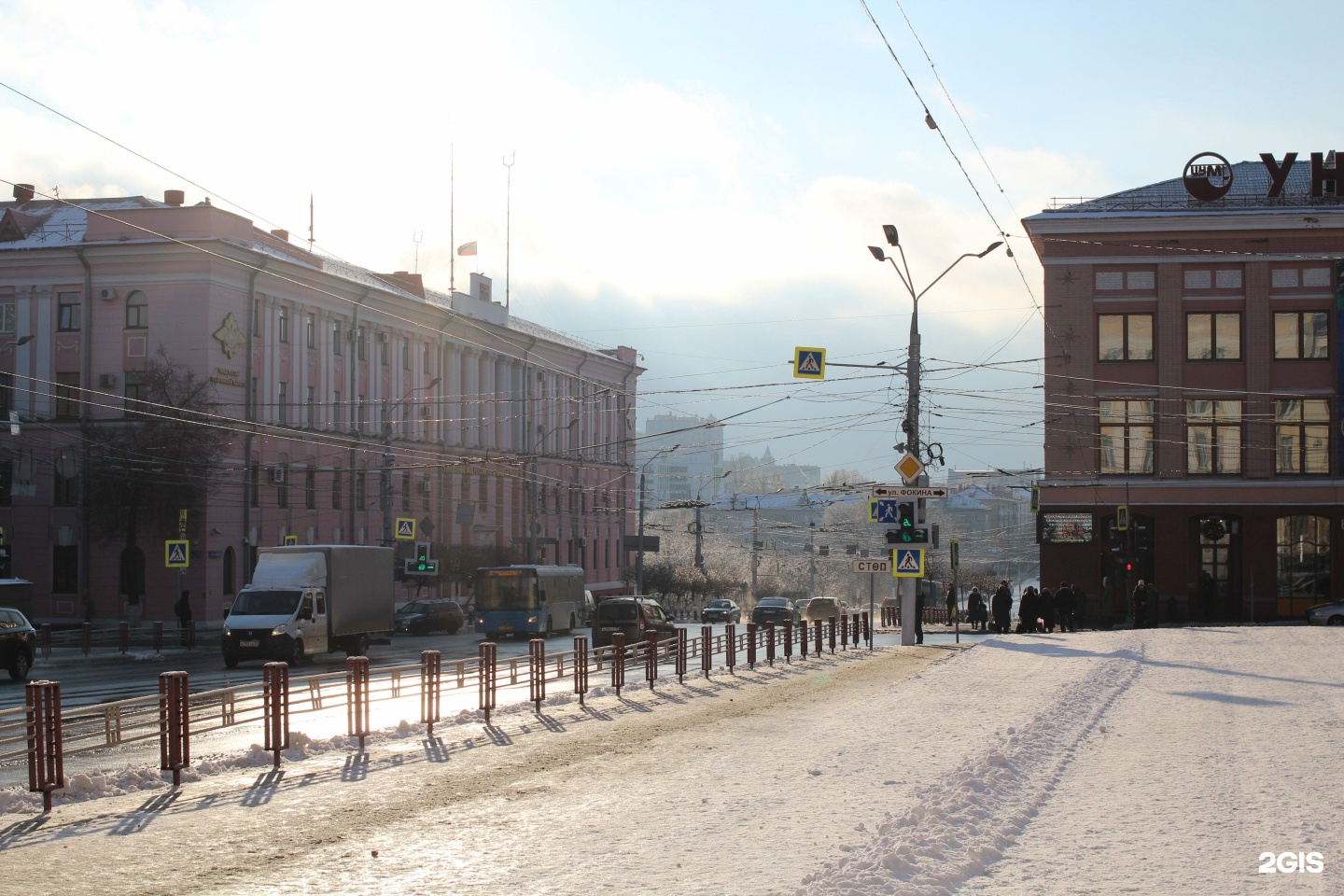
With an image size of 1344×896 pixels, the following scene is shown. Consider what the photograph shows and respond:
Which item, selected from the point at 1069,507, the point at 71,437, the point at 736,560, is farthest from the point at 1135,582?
the point at 736,560

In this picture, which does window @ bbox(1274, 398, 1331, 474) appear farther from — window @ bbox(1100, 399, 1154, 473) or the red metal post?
the red metal post

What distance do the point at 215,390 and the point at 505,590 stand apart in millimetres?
13538

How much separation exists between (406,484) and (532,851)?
5454 cm

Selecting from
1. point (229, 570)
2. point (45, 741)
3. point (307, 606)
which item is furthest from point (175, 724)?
point (229, 570)

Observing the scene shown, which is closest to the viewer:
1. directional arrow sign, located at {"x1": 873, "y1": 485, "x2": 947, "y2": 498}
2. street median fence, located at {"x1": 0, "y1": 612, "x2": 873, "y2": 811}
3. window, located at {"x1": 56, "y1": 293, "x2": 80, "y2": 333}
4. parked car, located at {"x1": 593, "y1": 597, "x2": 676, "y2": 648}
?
street median fence, located at {"x1": 0, "y1": 612, "x2": 873, "y2": 811}

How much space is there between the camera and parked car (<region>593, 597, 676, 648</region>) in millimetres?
38812

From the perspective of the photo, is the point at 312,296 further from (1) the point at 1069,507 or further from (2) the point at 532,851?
(2) the point at 532,851

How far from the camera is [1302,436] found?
5253 cm

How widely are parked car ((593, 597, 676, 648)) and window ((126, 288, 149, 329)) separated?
23.1 m

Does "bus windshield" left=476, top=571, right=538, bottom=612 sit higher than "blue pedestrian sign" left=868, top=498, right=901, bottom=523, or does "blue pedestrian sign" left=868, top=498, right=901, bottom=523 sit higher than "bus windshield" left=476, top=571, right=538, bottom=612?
"blue pedestrian sign" left=868, top=498, right=901, bottom=523

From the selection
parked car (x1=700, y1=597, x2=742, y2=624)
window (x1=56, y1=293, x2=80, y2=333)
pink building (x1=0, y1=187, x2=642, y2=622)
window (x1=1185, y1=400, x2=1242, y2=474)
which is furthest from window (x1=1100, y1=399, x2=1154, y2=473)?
window (x1=56, y1=293, x2=80, y2=333)

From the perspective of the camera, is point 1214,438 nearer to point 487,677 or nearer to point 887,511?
point 887,511

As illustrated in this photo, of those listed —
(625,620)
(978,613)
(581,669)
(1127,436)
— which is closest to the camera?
(581,669)

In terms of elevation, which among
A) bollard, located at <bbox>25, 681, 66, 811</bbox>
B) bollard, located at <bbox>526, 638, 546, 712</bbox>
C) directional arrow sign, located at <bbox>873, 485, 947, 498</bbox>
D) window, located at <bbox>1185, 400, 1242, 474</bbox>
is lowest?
bollard, located at <bbox>526, 638, 546, 712</bbox>
